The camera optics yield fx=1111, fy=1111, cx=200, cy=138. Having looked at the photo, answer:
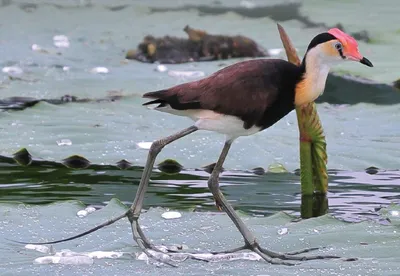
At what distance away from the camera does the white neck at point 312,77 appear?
143 inches

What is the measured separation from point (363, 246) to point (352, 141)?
1.95 meters

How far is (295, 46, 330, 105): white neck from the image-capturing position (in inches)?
143

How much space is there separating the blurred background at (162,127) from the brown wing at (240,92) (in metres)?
1.24

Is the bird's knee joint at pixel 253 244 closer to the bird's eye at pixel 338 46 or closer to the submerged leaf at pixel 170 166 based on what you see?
the bird's eye at pixel 338 46

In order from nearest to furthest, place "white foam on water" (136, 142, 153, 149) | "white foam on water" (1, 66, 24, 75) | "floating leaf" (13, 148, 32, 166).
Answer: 1. "floating leaf" (13, 148, 32, 166)
2. "white foam on water" (136, 142, 153, 149)
3. "white foam on water" (1, 66, 24, 75)

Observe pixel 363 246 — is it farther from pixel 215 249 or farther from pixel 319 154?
pixel 319 154

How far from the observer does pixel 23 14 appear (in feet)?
30.0

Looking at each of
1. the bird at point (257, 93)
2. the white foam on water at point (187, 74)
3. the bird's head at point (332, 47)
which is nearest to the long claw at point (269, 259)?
the bird at point (257, 93)

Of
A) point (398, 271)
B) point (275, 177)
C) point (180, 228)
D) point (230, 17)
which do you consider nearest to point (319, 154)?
point (275, 177)

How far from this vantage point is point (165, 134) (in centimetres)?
568

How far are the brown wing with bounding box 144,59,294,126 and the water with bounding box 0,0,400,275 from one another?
1181mm

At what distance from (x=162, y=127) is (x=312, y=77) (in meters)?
2.23

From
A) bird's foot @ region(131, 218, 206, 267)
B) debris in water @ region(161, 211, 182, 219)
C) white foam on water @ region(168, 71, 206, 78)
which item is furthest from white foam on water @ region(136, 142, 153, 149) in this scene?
bird's foot @ region(131, 218, 206, 267)

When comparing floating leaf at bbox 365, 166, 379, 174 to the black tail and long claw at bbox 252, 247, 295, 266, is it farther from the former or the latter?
the black tail
